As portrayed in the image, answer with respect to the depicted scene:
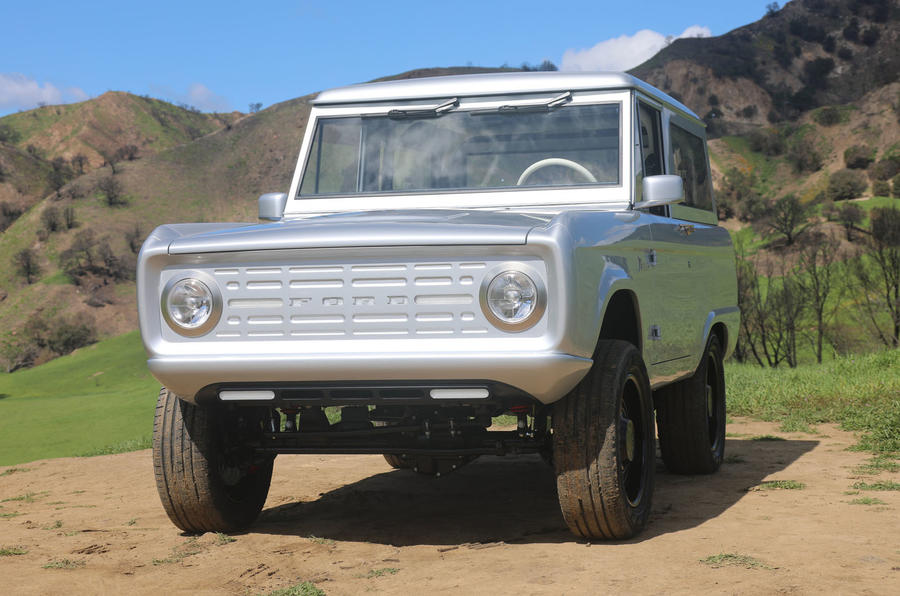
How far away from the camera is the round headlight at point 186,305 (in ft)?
15.7

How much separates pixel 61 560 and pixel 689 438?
429 cm

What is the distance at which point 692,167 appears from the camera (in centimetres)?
752

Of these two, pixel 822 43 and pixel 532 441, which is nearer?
pixel 532 441

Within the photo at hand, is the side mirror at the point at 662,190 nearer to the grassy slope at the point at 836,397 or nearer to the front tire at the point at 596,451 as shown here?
the front tire at the point at 596,451

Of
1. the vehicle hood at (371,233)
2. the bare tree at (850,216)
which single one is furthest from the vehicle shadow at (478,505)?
the bare tree at (850,216)

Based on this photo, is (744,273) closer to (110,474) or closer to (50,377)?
(50,377)

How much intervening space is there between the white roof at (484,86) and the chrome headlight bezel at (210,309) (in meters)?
1.99

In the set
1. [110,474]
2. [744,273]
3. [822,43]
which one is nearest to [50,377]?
[744,273]

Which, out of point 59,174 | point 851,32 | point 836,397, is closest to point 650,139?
point 836,397

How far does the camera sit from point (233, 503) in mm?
5621

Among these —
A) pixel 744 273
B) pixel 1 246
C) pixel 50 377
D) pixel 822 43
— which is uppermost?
pixel 822 43

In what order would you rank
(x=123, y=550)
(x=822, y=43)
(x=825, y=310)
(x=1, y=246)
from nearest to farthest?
(x=123, y=550) → (x=825, y=310) → (x=1, y=246) → (x=822, y=43)

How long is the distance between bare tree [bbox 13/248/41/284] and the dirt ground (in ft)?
290

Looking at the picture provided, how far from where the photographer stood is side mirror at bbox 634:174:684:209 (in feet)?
18.4
